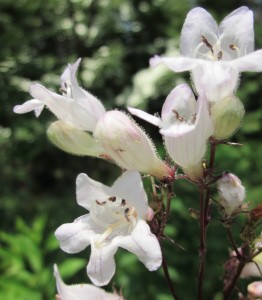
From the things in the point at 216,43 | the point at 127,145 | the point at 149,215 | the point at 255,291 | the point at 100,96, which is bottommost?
the point at 100,96

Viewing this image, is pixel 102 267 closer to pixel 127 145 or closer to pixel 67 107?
pixel 127 145

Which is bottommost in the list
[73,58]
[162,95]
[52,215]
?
[52,215]

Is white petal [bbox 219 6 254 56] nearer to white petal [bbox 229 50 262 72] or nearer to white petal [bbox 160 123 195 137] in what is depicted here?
white petal [bbox 229 50 262 72]

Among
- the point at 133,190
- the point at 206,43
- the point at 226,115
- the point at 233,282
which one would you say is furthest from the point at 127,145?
the point at 233,282

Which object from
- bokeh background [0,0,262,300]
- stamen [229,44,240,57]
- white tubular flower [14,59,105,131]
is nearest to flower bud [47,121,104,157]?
white tubular flower [14,59,105,131]

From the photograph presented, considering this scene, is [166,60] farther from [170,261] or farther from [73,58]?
[73,58]

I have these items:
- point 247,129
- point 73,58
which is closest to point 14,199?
point 73,58

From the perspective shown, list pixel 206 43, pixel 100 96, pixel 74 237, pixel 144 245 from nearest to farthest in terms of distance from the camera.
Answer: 1. pixel 144 245
2. pixel 74 237
3. pixel 206 43
4. pixel 100 96
